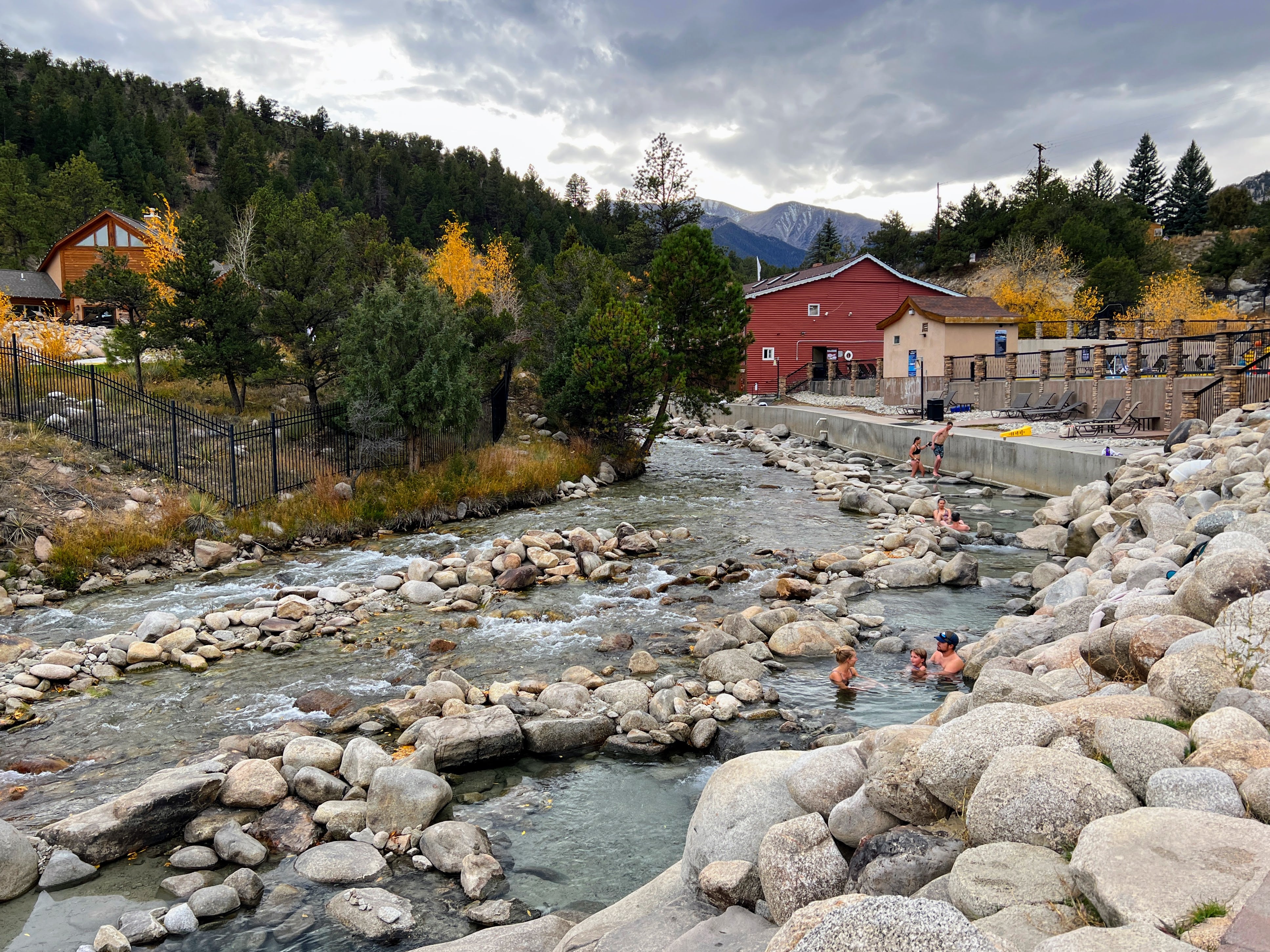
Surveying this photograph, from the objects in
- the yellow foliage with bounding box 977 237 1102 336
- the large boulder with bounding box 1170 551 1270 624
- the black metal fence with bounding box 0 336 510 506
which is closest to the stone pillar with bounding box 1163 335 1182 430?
the large boulder with bounding box 1170 551 1270 624

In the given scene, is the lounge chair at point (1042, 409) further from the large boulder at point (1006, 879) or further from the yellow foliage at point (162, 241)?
the yellow foliage at point (162, 241)

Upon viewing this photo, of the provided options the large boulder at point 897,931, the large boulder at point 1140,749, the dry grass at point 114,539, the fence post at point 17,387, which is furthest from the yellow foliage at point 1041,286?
the large boulder at point 897,931

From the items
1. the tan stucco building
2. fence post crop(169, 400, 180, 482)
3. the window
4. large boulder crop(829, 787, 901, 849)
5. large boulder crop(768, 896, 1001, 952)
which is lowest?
large boulder crop(829, 787, 901, 849)

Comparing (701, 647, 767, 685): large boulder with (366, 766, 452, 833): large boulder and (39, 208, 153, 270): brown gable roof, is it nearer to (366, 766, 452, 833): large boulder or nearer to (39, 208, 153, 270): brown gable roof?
(366, 766, 452, 833): large boulder

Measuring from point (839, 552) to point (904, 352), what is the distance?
98.9ft

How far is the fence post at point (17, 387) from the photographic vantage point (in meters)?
17.7

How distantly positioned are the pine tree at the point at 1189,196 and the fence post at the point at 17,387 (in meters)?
99.6

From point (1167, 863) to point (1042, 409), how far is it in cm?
2676

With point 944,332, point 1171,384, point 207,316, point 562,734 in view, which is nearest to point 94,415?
point 207,316

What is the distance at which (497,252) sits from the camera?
48000 mm

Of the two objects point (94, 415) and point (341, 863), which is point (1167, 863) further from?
point (94, 415)

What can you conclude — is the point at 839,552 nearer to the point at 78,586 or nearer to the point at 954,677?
the point at 954,677

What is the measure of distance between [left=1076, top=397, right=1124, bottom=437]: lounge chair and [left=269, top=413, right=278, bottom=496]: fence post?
21.5m

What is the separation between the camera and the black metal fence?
18.0 metres
